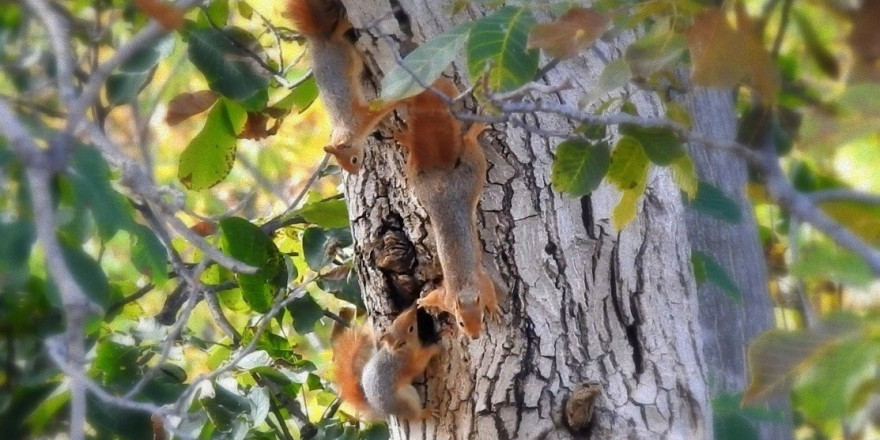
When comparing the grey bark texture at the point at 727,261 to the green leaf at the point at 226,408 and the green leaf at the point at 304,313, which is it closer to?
the green leaf at the point at 304,313

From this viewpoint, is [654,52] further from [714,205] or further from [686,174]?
[714,205]

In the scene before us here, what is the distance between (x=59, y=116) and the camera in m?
1.09

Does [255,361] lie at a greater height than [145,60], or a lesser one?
lesser

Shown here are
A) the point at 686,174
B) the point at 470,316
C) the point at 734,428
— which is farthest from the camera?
the point at 470,316

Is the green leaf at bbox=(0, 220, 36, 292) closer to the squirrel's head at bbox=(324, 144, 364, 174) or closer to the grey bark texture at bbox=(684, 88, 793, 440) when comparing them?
the squirrel's head at bbox=(324, 144, 364, 174)

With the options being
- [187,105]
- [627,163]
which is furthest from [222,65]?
[627,163]

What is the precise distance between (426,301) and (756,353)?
3.61ft

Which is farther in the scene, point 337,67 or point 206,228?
point 206,228

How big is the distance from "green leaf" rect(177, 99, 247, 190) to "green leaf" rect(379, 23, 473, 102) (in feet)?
3.16

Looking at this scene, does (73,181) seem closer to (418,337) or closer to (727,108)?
(418,337)

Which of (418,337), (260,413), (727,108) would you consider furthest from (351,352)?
(727,108)

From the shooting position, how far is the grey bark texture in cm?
239

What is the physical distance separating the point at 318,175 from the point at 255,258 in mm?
456

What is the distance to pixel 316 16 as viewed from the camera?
211 cm
